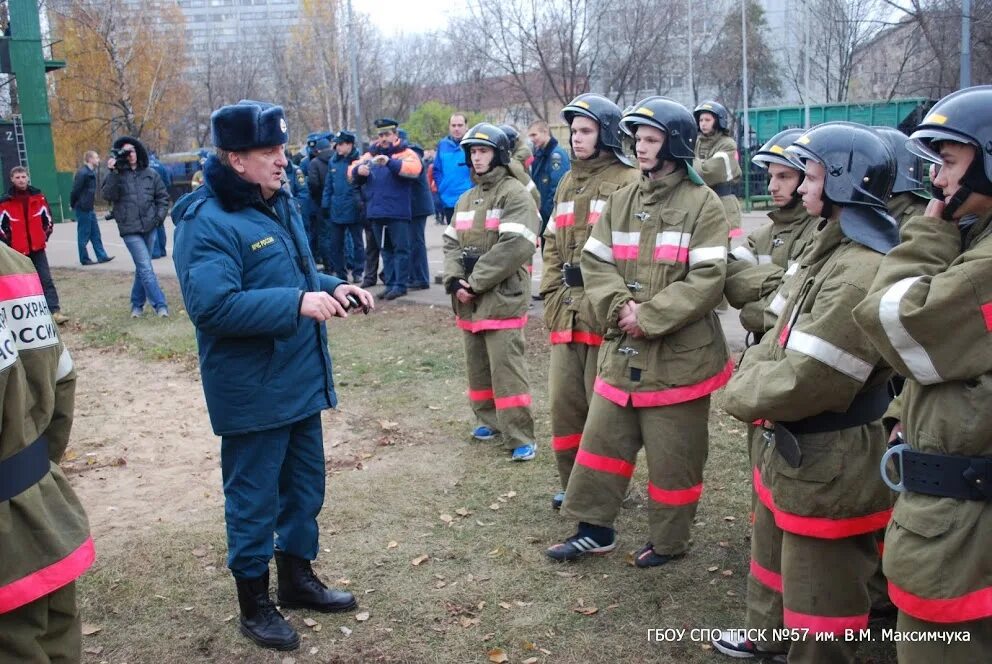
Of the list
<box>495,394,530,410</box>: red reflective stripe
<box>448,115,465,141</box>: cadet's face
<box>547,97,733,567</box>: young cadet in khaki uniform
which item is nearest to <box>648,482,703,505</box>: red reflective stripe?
<box>547,97,733,567</box>: young cadet in khaki uniform

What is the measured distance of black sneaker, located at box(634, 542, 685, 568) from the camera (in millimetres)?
5055

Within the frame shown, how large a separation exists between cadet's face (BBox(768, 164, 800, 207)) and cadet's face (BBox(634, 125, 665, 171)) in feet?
1.99

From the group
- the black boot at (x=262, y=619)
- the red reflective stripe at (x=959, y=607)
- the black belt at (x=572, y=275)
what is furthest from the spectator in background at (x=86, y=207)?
the red reflective stripe at (x=959, y=607)

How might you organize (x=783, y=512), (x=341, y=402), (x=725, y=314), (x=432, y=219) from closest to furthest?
(x=783, y=512) < (x=341, y=402) < (x=725, y=314) < (x=432, y=219)

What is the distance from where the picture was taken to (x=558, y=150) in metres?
11.9

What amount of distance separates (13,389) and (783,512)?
9.05 ft

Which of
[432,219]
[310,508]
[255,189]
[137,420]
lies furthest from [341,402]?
[432,219]

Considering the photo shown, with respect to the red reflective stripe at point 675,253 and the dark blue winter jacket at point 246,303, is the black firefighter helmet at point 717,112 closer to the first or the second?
the red reflective stripe at point 675,253

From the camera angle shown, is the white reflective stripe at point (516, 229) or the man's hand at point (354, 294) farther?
the white reflective stripe at point (516, 229)

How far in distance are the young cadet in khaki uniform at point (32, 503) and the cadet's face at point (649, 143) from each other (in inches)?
117

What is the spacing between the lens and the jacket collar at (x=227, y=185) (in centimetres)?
407

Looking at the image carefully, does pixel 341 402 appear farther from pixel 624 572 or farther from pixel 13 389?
pixel 13 389

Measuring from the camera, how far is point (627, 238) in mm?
5020

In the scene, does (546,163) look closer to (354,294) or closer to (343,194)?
(343,194)
